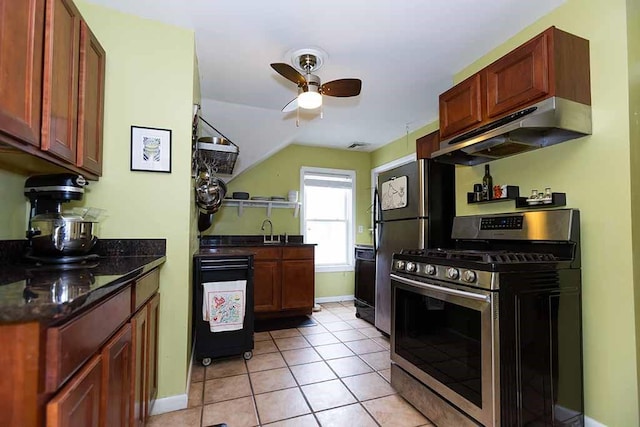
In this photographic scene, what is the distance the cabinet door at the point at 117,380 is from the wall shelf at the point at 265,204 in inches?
124

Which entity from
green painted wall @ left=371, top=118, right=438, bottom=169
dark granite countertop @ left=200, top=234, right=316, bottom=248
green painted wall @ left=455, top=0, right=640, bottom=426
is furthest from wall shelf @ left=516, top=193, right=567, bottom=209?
dark granite countertop @ left=200, top=234, right=316, bottom=248

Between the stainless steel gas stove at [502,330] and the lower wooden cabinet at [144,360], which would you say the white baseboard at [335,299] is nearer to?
the stainless steel gas stove at [502,330]

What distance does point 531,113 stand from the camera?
5.85 ft

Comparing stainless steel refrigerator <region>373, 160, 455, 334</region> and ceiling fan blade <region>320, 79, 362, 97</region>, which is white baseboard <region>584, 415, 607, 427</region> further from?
ceiling fan blade <region>320, 79, 362, 97</region>

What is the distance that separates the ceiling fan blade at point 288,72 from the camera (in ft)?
7.08

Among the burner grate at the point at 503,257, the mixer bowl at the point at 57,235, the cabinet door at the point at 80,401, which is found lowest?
the cabinet door at the point at 80,401

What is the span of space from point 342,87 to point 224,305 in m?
1.97

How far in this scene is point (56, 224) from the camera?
155 cm

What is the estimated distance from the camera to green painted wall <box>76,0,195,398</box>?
1.96m

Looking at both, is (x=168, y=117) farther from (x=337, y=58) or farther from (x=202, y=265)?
(x=337, y=58)

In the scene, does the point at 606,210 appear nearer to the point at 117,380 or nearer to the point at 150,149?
the point at 117,380

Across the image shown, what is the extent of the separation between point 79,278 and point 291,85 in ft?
8.14

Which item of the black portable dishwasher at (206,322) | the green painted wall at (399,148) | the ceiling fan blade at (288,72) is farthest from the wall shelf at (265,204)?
the ceiling fan blade at (288,72)

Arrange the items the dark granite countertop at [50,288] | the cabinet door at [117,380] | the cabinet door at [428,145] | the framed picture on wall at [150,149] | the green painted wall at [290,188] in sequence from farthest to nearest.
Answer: the green painted wall at [290,188] < the cabinet door at [428,145] < the framed picture on wall at [150,149] < the cabinet door at [117,380] < the dark granite countertop at [50,288]
